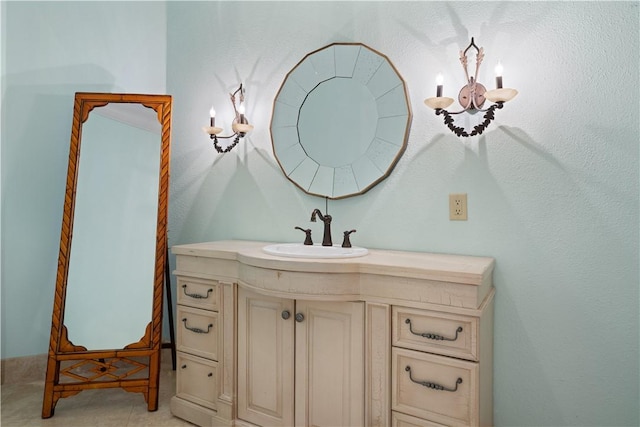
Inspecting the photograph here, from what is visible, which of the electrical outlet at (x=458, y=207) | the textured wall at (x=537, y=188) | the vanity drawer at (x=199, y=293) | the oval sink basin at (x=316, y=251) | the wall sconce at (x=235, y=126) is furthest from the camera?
the wall sconce at (x=235, y=126)

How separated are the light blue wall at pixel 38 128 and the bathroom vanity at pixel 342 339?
1.17m

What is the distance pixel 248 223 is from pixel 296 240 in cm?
35

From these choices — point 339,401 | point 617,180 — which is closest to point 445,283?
point 339,401

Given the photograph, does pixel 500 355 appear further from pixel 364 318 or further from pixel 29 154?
pixel 29 154

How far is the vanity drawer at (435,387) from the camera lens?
1.42m

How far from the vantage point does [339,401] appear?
1.65 meters

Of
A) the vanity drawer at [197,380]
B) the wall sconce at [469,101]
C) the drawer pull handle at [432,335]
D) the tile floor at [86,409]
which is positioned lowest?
the tile floor at [86,409]

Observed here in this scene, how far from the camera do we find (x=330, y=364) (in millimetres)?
1667

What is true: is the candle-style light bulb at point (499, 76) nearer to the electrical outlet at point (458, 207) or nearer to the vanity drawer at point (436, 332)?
the electrical outlet at point (458, 207)

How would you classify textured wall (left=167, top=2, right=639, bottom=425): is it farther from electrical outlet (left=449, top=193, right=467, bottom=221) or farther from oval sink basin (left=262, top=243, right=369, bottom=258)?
oval sink basin (left=262, top=243, right=369, bottom=258)

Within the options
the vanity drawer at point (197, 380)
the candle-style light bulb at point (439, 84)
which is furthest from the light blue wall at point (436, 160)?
the vanity drawer at point (197, 380)

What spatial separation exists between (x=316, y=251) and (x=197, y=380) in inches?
34.6

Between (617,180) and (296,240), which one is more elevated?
(617,180)

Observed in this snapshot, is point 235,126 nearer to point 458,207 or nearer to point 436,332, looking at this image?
point 458,207
